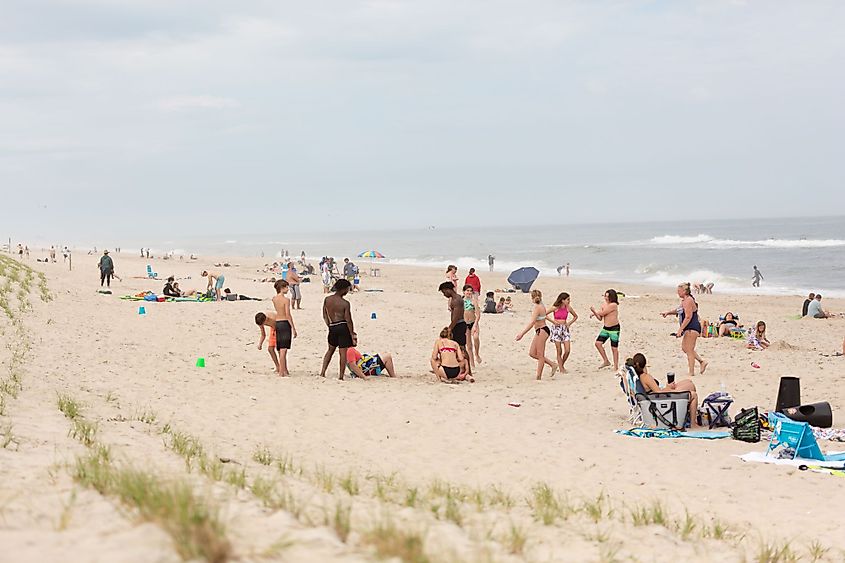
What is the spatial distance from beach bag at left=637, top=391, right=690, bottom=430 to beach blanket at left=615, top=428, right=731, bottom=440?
11cm

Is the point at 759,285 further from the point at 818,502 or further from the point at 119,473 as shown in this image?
the point at 119,473

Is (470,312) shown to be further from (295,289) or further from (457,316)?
(295,289)

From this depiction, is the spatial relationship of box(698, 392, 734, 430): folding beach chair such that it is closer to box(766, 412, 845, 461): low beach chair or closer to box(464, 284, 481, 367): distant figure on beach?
box(766, 412, 845, 461): low beach chair

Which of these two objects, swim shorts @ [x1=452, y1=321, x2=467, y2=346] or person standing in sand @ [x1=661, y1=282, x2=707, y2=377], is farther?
person standing in sand @ [x1=661, y1=282, x2=707, y2=377]

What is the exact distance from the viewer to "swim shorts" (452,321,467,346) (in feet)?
37.6

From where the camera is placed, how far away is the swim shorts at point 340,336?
10.9 metres

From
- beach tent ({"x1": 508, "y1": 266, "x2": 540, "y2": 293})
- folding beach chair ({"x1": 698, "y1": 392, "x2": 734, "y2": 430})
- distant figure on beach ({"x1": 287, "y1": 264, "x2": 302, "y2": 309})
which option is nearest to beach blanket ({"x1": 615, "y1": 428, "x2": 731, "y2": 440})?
folding beach chair ({"x1": 698, "y1": 392, "x2": 734, "y2": 430})

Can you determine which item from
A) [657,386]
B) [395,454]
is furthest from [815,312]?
[395,454]

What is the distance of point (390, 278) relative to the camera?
39.2 metres

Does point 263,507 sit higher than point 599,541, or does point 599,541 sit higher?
point 263,507

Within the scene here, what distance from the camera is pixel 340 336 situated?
10953 millimetres

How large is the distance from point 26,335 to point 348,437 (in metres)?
6.70

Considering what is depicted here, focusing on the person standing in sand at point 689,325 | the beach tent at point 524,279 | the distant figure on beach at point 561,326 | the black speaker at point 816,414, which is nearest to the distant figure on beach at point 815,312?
the beach tent at point 524,279

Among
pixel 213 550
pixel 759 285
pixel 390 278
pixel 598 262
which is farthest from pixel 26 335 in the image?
pixel 598 262
